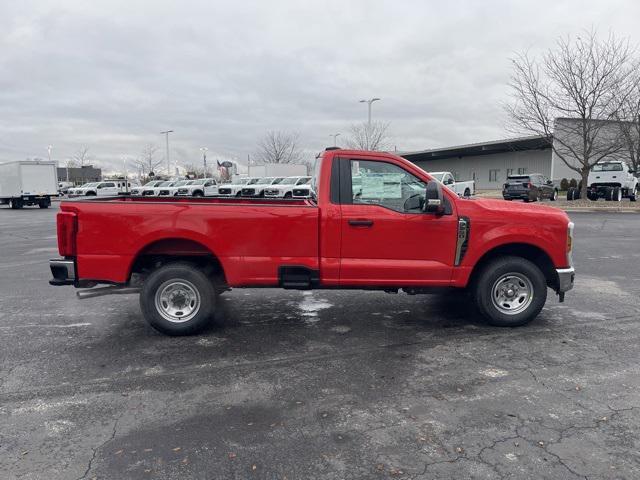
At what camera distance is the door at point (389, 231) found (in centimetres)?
534

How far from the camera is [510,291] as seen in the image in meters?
5.66

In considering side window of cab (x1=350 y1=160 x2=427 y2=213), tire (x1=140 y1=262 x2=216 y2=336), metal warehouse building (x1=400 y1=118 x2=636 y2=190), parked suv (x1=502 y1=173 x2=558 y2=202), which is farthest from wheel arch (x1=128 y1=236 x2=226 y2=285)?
metal warehouse building (x1=400 y1=118 x2=636 y2=190)

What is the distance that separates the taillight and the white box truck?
31.1 meters

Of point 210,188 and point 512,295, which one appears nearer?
point 512,295

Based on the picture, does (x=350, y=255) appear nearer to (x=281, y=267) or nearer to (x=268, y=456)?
(x=281, y=267)

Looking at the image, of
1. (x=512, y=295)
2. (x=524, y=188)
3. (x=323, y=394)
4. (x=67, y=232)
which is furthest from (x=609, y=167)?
(x=67, y=232)

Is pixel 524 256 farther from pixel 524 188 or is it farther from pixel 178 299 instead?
pixel 524 188

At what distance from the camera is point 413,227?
5.34 metres

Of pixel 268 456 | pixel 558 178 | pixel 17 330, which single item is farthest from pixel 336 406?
pixel 558 178

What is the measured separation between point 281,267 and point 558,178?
161 ft

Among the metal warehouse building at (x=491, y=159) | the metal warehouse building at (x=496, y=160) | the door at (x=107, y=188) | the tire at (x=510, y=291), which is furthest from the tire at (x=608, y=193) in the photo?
the door at (x=107, y=188)

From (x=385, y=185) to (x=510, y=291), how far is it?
190cm

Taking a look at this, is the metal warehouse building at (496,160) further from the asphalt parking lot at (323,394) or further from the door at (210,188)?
the asphalt parking lot at (323,394)

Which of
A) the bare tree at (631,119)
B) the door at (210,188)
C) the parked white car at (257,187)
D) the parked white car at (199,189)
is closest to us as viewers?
the bare tree at (631,119)
